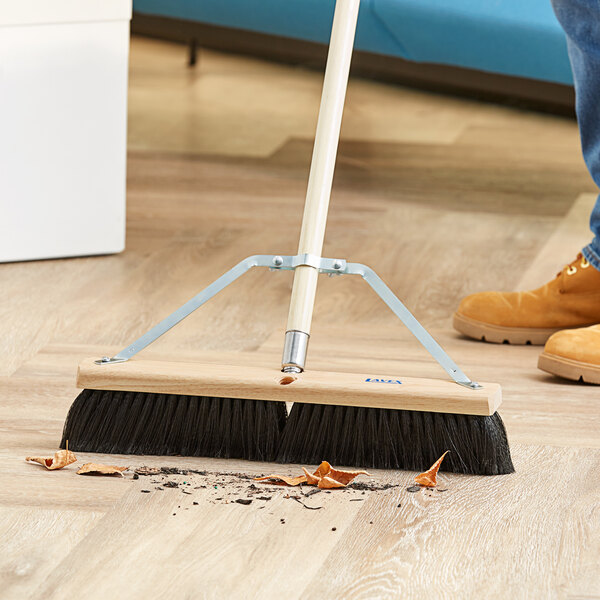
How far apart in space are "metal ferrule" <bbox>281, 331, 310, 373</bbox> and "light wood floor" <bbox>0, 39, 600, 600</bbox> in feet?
0.28

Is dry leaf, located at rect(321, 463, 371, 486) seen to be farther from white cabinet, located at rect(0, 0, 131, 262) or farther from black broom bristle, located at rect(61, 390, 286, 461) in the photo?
white cabinet, located at rect(0, 0, 131, 262)

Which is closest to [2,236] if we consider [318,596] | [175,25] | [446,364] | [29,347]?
[29,347]

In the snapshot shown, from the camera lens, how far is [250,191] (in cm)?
186

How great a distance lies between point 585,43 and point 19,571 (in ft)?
2.72

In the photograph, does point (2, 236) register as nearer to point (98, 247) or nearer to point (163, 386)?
point (98, 247)

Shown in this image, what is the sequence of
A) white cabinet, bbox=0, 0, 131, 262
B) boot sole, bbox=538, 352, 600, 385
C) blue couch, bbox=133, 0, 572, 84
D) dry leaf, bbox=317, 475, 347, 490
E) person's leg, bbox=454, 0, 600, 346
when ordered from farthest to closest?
blue couch, bbox=133, 0, 572, 84 < white cabinet, bbox=0, 0, 131, 262 < person's leg, bbox=454, 0, 600, 346 < boot sole, bbox=538, 352, 600, 385 < dry leaf, bbox=317, 475, 347, 490

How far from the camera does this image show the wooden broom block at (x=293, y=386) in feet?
2.69

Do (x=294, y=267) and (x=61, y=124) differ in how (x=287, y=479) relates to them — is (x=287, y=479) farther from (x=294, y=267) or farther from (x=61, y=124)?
(x=61, y=124)

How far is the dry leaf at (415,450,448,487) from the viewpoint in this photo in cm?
82

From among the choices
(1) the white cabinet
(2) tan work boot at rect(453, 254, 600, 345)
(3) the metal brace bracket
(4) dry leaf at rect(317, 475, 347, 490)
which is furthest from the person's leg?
(1) the white cabinet

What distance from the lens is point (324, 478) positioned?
2.69ft

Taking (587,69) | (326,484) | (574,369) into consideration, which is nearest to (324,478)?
(326,484)

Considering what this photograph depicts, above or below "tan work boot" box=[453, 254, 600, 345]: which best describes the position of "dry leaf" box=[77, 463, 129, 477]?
below

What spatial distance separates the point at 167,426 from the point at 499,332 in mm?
490
